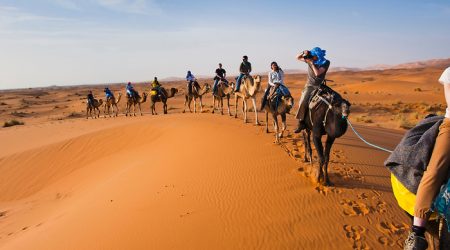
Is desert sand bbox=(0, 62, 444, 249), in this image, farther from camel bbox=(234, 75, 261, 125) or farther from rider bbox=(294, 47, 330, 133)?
rider bbox=(294, 47, 330, 133)

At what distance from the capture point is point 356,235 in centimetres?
606

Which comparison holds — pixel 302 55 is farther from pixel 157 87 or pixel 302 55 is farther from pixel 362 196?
pixel 157 87

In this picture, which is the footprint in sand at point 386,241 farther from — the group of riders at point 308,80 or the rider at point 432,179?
the group of riders at point 308,80

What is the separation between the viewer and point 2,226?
35.6 ft

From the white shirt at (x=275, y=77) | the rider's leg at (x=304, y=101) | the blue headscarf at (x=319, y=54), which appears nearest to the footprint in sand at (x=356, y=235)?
the rider's leg at (x=304, y=101)

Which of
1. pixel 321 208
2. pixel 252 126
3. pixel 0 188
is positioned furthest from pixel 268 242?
pixel 0 188

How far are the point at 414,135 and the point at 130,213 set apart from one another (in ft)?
18.7

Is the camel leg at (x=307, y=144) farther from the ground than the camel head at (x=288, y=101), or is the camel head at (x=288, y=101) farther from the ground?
the camel head at (x=288, y=101)

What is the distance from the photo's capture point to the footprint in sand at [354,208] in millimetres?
6707

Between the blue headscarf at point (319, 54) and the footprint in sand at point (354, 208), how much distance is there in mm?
2777

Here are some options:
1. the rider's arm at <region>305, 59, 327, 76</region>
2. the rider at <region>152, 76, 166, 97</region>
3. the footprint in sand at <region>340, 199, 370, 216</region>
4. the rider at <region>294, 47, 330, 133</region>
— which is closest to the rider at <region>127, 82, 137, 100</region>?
the rider at <region>152, 76, 166, 97</region>

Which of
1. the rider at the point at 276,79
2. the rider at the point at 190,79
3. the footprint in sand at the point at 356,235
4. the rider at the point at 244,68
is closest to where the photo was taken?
the footprint in sand at the point at 356,235

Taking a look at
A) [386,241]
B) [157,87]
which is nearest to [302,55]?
[386,241]

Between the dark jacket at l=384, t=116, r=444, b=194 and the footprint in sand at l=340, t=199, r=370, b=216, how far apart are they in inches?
109
